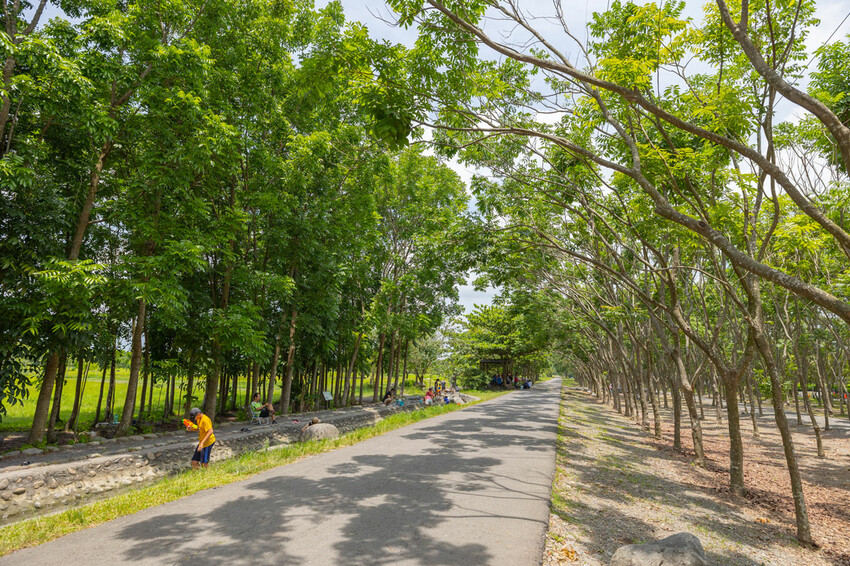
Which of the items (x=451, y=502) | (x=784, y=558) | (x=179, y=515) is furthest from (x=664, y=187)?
(x=179, y=515)

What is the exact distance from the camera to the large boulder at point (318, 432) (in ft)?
41.7

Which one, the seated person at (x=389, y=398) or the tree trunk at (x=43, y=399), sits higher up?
the tree trunk at (x=43, y=399)

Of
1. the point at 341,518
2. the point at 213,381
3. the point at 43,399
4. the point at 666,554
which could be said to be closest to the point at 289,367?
the point at 213,381

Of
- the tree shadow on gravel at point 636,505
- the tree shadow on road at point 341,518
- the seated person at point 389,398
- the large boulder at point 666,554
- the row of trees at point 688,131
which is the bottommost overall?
the seated person at point 389,398

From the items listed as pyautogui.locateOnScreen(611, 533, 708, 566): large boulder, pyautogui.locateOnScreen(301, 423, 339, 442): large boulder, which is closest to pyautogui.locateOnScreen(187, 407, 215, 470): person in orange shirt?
pyautogui.locateOnScreen(301, 423, 339, 442): large boulder

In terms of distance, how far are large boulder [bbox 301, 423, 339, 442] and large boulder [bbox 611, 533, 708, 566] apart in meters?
9.59

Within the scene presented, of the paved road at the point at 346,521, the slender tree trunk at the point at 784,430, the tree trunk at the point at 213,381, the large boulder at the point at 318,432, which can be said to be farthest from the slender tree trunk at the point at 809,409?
the tree trunk at the point at 213,381

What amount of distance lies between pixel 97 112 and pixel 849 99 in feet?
45.4

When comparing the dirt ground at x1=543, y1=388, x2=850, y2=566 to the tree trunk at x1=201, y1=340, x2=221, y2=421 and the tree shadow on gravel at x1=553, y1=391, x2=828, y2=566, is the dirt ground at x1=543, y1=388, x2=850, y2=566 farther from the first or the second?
the tree trunk at x1=201, y1=340, x2=221, y2=421

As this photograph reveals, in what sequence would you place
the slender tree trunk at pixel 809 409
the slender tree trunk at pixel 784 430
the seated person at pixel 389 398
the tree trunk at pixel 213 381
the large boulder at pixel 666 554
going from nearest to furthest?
1. the large boulder at pixel 666 554
2. the slender tree trunk at pixel 784 430
3. the tree trunk at pixel 213 381
4. the slender tree trunk at pixel 809 409
5. the seated person at pixel 389 398

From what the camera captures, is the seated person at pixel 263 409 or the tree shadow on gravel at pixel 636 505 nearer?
the tree shadow on gravel at pixel 636 505

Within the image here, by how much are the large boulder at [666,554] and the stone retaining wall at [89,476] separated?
9.33m

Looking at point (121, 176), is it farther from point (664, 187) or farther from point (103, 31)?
point (664, 187)

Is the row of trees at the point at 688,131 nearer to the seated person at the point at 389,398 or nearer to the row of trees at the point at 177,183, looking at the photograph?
the row of trees at the point at 177,183
